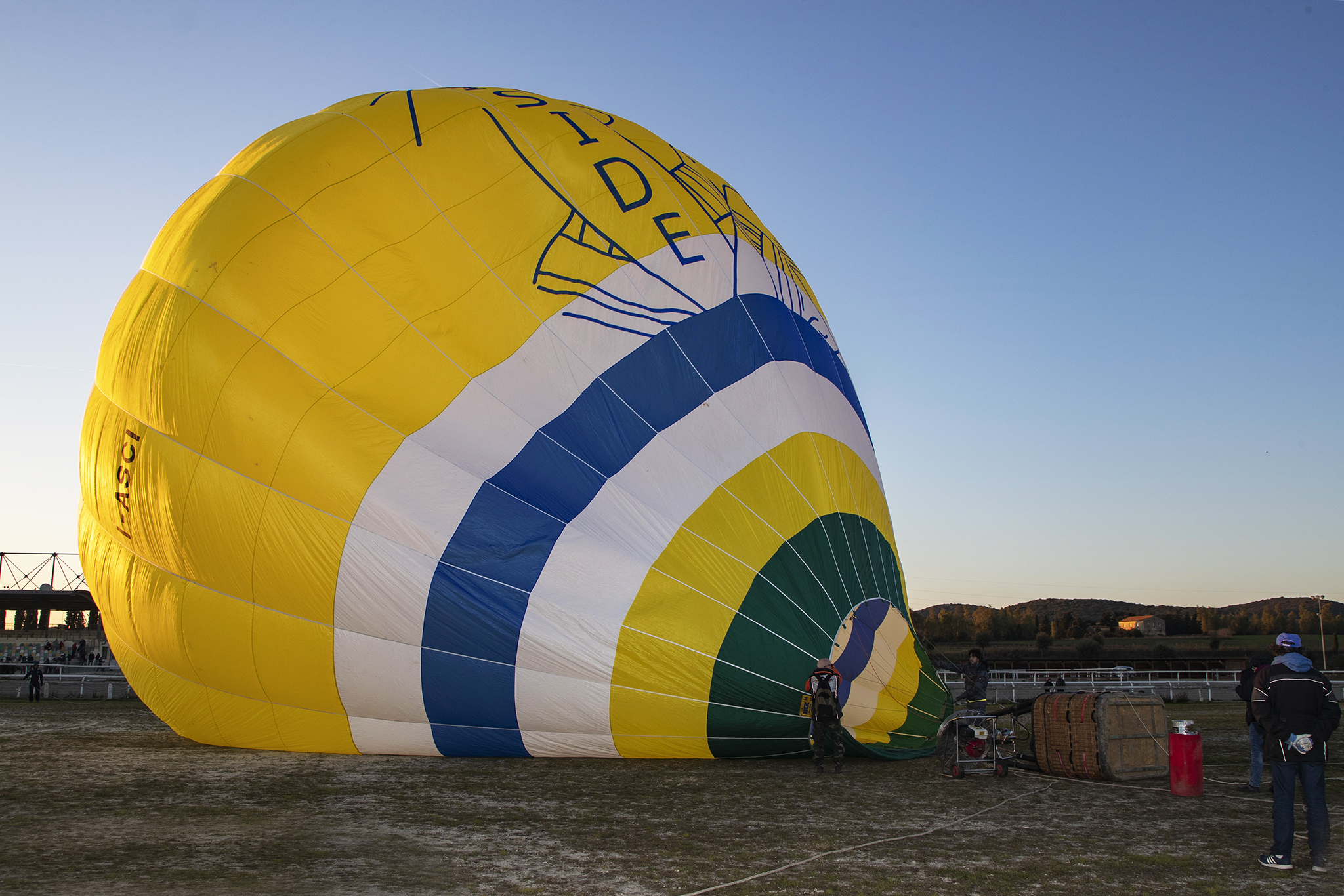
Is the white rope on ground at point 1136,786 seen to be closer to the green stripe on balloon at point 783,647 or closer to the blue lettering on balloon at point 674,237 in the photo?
the green stripe on balloon at point 783,647

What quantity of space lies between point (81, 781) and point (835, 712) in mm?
5757

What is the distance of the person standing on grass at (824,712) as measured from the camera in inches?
293

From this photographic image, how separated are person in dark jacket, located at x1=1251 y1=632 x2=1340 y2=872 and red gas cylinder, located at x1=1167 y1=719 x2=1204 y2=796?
4.41ft

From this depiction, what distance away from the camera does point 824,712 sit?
7.47 metres

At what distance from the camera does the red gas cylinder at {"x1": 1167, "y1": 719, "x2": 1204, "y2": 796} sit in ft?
21.9

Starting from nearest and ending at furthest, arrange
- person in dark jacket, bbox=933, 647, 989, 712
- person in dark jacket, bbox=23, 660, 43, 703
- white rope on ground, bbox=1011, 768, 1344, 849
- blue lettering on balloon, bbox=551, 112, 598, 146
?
1. white rope on ground, bbox=1011, 768, 1344, 849
2. blue lettering on balloon, bbox=551, 112, 598, 146
3. person in dark jacket, bbox=933, 647, 989, 712
4. person in dark jacket, bbox=23, 660, 43, 703

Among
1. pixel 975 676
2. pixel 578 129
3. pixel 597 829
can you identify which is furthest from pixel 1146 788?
pixel 578 129

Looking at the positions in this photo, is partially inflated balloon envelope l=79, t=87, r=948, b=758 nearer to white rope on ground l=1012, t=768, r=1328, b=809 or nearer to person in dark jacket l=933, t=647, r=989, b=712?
white rope on ground l=1012, t=768, r=1328, b=809

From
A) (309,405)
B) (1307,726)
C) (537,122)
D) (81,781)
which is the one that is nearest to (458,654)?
(309,405)

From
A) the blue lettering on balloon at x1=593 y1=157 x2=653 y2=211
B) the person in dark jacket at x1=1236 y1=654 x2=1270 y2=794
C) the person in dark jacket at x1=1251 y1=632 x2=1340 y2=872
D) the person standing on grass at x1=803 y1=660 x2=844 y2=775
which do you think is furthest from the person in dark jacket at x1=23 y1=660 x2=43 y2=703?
the person in dark jacket at x1=1251 y1=632 x2=1340 y2=872

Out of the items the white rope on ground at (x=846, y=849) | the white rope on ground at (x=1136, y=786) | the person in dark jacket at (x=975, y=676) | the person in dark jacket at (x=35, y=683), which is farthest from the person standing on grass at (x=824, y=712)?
the person in dark jacket at (x=35, y=683)

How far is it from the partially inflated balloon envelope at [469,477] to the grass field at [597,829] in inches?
22.7

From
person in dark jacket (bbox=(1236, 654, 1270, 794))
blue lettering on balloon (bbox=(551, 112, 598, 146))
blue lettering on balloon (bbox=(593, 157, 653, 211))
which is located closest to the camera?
person in dark jacket (bbox=(1236, 654, 1270, 794))

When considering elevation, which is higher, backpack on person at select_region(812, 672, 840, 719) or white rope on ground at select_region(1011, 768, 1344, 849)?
backpack on person at select_region(812, 672, 840, 719)
